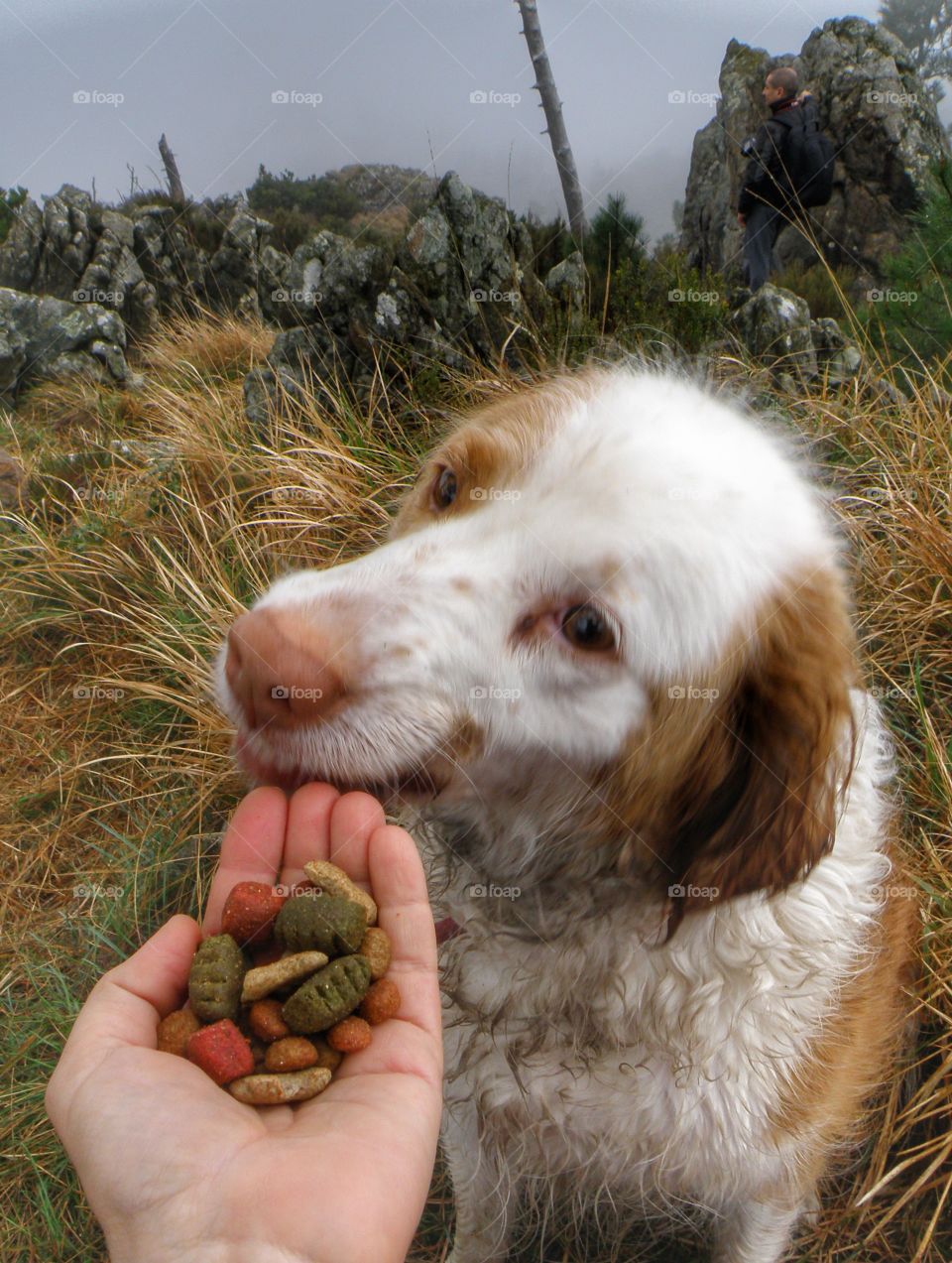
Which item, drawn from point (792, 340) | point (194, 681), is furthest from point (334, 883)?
point (792, 340)

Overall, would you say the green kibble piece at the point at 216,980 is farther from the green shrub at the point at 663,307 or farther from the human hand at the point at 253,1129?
the green shrub at the point at 663,307

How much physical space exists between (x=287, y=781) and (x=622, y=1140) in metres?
1.05

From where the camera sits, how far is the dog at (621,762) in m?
1.39

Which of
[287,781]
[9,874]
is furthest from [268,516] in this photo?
[287,781]

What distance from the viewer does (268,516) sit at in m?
3.83

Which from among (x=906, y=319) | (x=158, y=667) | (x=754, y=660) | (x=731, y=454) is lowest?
(x=158, y=667)

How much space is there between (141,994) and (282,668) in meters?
0.65

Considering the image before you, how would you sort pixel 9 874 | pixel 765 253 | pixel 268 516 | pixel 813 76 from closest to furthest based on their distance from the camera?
pixel 9 874 → pixel 268 516 → pixel 765 253 → pixel 813 76

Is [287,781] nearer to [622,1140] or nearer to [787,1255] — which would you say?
[622,1140]

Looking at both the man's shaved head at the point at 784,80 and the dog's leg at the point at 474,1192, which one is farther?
the man's shaved head at the point at 784,80

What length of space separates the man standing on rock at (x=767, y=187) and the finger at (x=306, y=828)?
594cm

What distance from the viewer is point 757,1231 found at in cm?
205

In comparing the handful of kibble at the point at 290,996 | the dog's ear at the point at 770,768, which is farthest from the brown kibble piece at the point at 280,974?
the dog's ear at the point at 770,768

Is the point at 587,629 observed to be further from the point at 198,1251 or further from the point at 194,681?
the point at 194,681
